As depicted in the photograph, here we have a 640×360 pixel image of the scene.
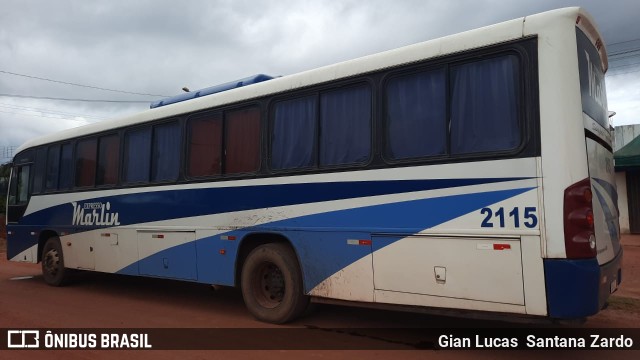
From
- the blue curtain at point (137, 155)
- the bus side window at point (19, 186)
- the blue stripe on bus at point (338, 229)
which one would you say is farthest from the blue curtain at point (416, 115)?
the bus side window at point (19, 186)

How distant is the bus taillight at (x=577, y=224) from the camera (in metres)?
4.25

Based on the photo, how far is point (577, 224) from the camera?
4.26m

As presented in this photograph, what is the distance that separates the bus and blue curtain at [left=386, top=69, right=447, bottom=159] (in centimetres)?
2

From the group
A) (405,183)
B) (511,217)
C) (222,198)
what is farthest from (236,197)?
(511,217)

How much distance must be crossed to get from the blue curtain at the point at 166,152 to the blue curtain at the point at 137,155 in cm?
19

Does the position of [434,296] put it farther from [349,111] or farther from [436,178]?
[349,111]

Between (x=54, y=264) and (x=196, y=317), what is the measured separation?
4744 mm

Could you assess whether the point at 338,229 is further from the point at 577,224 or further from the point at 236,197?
the point at 577,224

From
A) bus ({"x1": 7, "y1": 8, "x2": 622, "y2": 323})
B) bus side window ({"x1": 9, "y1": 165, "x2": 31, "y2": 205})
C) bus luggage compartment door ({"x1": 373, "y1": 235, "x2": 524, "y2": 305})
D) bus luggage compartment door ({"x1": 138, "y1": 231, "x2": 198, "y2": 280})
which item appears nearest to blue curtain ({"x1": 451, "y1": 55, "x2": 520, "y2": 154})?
bus ({"x1": 7, "y1": 8, "x2": 622, "y2": 323})

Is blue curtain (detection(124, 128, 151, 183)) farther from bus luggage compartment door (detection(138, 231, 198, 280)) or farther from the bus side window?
the bus side window

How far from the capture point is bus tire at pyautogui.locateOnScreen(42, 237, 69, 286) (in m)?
10.0

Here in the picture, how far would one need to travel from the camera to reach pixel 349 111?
5.87 m

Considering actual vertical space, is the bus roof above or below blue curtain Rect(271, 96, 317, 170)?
above

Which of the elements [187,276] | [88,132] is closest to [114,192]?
[88,132]
